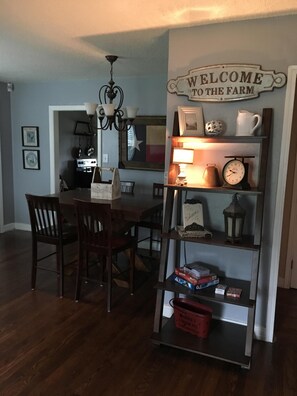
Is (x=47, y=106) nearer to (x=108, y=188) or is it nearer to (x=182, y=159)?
(x=108, y=188)

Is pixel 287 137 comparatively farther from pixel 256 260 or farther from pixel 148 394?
pixel 148 394

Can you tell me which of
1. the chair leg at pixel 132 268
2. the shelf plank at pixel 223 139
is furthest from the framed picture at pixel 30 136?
the shelf plank at pixel 223 139

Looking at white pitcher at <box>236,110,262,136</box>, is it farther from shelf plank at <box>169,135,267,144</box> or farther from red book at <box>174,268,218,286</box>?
red book at <box>174,268,218,286</box>

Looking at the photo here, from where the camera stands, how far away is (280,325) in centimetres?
274

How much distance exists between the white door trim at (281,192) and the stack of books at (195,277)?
1.42 feet

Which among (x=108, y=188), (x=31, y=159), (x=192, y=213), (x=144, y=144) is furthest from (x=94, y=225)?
(x=31, y=159)

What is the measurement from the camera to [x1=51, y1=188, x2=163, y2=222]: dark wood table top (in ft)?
9.74

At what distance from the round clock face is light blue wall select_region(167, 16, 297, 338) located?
26cm

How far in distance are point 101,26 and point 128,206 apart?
1554 millimetres

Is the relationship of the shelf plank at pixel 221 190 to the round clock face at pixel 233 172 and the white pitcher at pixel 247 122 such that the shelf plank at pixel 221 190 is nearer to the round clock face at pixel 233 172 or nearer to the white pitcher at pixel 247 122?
the round clock face at pixel 233 172

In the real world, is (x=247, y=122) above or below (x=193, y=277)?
above

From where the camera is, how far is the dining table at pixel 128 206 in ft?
9.77

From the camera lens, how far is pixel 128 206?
10.3 feet

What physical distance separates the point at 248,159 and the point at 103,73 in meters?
2.63
